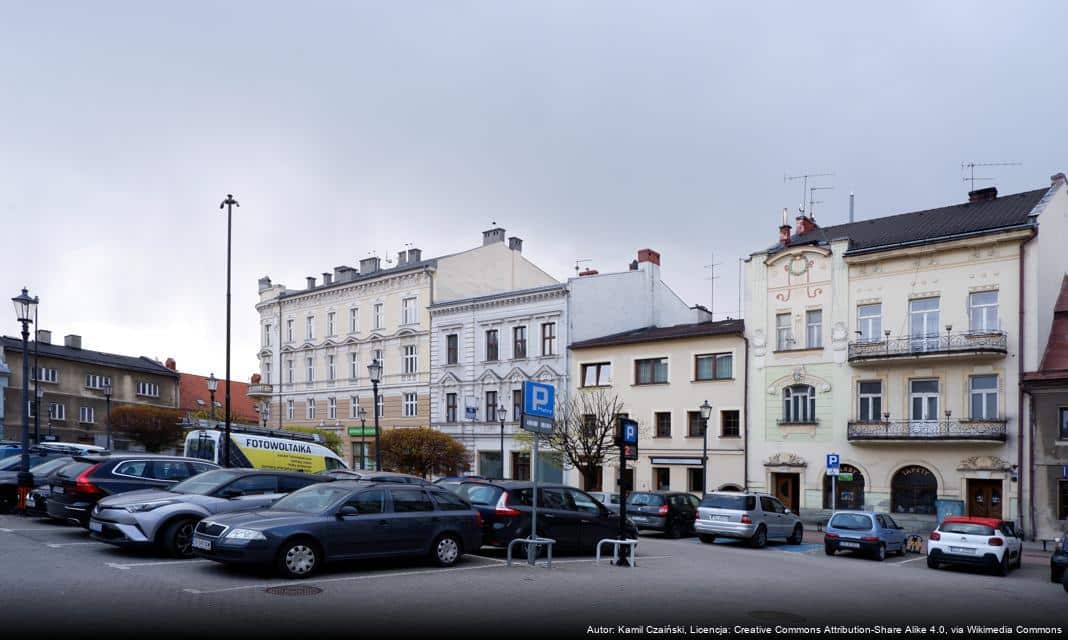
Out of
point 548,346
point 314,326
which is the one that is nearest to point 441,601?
point 548,346

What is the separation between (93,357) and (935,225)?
57.8m

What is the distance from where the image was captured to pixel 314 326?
6119 cm

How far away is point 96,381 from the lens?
66875mm

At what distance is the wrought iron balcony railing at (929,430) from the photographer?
106 feet

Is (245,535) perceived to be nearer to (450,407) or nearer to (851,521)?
(851,521)

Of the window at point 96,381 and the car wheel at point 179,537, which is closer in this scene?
the car wheel at point 179,537

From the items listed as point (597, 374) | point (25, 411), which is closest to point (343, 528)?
point (25, 411)

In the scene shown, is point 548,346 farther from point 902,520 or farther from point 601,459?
point 902,520

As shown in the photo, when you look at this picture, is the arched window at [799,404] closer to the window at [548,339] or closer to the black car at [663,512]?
the black car at [663,512]

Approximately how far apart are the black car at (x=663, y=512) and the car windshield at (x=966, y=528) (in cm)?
730

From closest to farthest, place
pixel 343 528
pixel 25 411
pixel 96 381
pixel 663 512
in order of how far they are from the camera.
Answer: pixel 343 528 → pixel 25 411 → pixel 663 512 → pixel 96 381

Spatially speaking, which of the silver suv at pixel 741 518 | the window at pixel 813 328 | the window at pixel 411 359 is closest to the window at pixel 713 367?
the window at pixel 813 328

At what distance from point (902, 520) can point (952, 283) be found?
8889mm

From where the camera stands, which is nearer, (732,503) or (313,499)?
(313,499)
